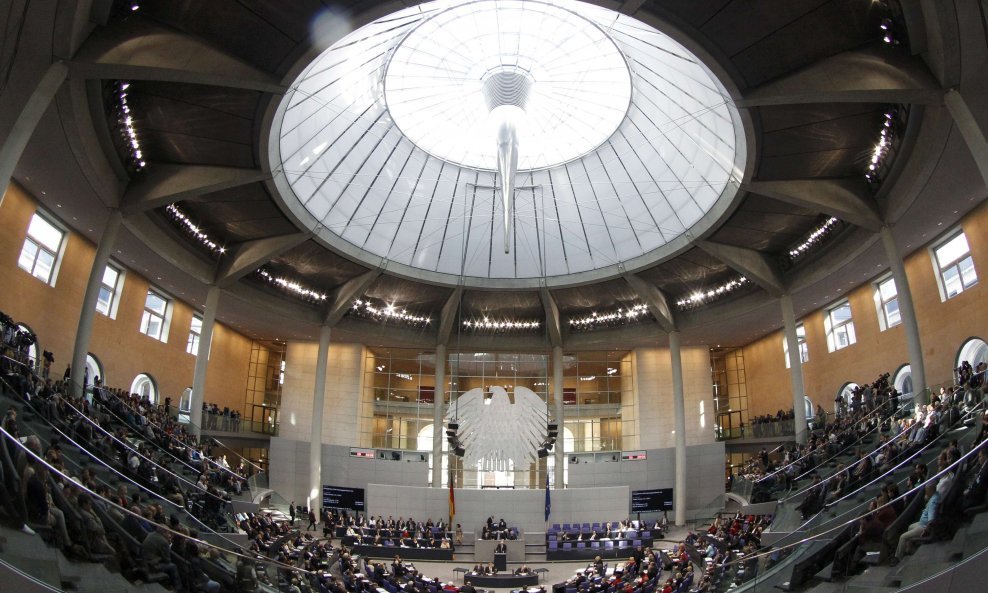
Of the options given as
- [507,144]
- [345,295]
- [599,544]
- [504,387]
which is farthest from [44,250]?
[504,387]

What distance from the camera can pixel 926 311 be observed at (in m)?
27.4

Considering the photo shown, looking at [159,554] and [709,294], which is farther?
[709,294]

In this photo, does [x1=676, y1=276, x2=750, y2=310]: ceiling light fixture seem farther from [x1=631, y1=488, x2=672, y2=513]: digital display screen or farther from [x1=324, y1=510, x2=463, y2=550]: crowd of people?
[x1=324, y1=510, x2=463, y2=550]: crowd of people

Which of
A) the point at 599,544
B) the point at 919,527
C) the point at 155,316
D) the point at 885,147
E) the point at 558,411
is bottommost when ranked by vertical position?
the point at 599,544

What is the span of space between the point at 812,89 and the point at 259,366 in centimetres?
3816

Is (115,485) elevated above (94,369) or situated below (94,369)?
below

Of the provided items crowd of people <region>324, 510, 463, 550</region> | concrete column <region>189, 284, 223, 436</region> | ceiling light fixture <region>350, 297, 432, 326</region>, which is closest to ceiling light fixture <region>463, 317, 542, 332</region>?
ceiling light fixture <region>350, 297, 432, 326</region>

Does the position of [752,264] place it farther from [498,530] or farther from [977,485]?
[977,485]

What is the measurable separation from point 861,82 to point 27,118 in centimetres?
2088

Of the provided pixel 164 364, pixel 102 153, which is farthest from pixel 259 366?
pixel 102 153

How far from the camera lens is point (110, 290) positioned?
30.2 metres

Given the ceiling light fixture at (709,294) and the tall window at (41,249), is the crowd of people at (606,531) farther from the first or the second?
the tall window at (41,249)

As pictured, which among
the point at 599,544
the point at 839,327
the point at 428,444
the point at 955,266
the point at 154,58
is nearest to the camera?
the point at 154,58

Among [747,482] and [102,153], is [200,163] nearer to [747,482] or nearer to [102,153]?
[102,153]
